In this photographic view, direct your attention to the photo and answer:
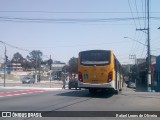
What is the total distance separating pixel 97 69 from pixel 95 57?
930 mm

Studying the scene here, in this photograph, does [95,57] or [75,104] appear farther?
[95,57]

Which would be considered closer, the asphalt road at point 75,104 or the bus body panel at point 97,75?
the asphalt road at point 75,104

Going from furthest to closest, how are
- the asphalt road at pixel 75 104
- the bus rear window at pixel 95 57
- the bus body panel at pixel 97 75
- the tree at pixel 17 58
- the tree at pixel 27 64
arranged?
the tree at pixel 17 58
the tree at pixel 27 64
the bus rear window at pixel 95 57
the bus body panel at pixel 97 75
the asphalt road at pixel 75 104

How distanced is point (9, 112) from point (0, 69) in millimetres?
124583

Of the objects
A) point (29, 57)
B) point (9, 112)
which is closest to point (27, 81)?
point (9, 112)

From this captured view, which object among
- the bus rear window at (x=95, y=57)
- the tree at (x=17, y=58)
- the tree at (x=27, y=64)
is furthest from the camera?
the tree at (x=17, y=58)

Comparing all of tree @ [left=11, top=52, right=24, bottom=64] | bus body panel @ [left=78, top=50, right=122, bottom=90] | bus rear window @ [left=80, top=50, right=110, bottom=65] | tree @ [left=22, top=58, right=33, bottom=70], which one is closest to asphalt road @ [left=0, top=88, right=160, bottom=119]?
bus body panel @ [left=78, top=50, right=122, bottom=90]

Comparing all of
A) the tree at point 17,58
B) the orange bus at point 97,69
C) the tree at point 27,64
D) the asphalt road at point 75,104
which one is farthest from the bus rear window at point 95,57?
the tree at point 17,58

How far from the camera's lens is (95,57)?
24734 mm

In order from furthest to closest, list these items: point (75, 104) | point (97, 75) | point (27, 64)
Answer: point (27, 64) → point (97, 75) → point (75, 104)

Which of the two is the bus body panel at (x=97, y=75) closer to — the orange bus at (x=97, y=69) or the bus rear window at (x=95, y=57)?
the orange bus at (x=97, y=69)

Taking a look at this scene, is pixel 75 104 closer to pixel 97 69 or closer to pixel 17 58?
pixel 97 69

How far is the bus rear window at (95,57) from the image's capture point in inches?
961

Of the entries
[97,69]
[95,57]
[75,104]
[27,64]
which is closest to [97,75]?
[97,69]
